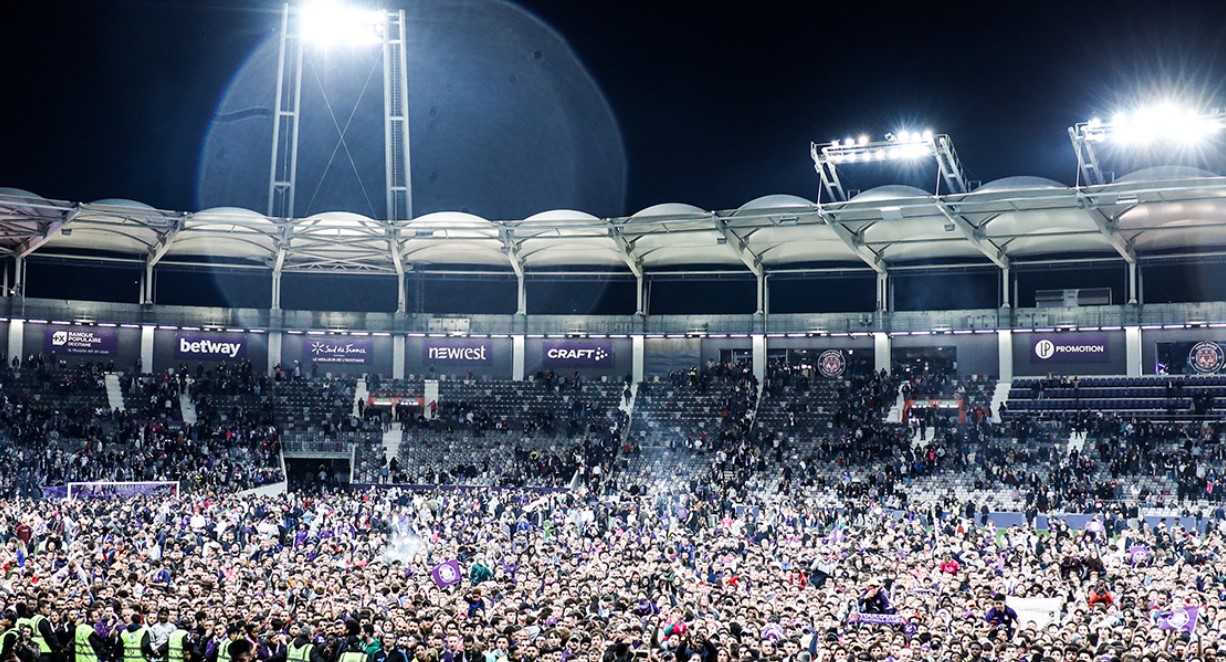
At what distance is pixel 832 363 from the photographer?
63.4m

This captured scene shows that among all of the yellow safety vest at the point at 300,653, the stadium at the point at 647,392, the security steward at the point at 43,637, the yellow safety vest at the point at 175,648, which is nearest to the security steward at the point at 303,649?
the yellow safety vest at the point at 300,653

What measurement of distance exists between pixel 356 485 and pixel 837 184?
24.7 m

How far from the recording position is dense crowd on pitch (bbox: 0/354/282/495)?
51.1 m

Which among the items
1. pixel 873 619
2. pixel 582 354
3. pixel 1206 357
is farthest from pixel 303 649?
pixel 582 354

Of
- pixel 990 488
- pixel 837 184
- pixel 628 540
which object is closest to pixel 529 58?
pixel 837 184

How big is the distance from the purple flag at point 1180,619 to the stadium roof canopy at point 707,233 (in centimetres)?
3128

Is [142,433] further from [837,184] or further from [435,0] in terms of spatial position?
[837,184]

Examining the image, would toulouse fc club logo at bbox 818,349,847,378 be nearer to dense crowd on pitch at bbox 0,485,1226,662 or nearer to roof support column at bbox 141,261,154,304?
dense crowd on pitch at bbox 0,485,1226,662

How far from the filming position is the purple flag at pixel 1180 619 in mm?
19359

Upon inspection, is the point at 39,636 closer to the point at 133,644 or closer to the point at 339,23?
the point at 133,644

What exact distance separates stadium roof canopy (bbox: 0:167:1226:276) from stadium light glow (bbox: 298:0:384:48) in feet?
30.1

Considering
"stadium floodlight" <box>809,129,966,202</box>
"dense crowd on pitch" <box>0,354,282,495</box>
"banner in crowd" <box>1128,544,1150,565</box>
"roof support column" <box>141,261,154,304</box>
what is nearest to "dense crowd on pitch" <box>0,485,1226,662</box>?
"banner in crowd" <box>1128,544,1150,565</box>

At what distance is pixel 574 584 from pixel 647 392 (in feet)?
130

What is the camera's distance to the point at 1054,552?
1265 inches
